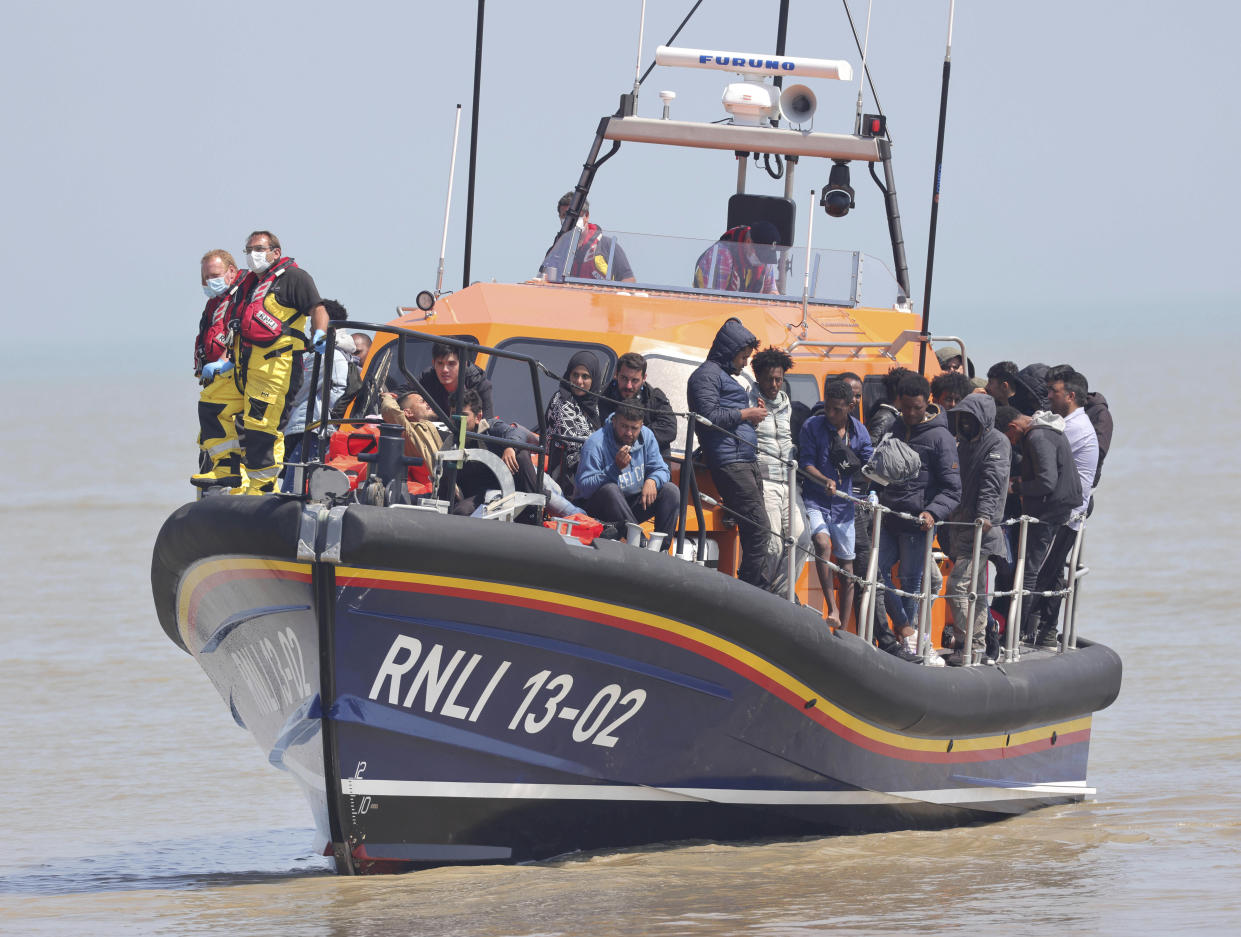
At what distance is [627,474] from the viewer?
762 centimetres

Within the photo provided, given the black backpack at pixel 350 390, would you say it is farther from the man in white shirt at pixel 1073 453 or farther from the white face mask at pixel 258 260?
the man in white shirt at pixel 1073 453

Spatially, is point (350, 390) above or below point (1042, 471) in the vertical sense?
above

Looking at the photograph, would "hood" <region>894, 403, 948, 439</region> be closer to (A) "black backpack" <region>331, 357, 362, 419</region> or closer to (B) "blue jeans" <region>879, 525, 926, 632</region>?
(B) "blue jeans" <region>879, 525, 926, 632</region>

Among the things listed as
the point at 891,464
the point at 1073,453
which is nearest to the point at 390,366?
the point at 891,464

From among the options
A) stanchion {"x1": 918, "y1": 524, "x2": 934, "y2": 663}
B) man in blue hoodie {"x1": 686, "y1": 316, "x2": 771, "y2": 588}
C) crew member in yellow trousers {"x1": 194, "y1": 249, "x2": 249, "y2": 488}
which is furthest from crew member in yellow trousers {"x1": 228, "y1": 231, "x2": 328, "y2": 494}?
stanchion {"x1": 918, "y1": 524, "x2": 934, "y2": 663}

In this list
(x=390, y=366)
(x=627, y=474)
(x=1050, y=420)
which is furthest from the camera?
(x=1050, y=420)

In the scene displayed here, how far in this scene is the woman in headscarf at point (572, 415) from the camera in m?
8.09

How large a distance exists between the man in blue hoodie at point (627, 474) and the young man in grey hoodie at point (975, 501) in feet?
5.67

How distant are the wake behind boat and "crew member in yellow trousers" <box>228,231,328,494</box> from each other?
1.18ft

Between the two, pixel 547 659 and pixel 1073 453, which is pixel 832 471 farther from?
pixel 1073 453

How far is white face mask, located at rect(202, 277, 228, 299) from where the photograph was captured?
8406mm

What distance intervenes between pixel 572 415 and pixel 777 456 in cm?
92

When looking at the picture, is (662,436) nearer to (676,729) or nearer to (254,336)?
(676,729)

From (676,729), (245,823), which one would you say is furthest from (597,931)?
(245,823)
